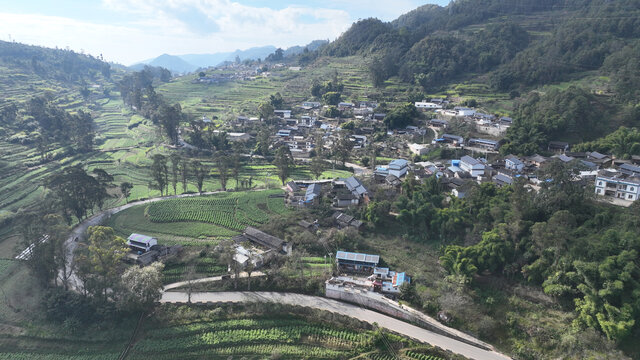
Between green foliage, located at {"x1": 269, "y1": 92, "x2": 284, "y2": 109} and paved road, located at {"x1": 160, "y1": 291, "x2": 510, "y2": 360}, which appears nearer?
paved road, located at {"x1": 160, "y1": 291, "x2": 510, "y2": 360}

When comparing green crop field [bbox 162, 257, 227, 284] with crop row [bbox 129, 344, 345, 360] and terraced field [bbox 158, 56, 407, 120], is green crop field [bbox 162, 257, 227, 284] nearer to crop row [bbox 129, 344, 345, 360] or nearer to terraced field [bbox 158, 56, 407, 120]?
crop row [bbox 129, 344, 345, 360]

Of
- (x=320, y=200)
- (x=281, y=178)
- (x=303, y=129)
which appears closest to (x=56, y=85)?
(x=303, y=129)

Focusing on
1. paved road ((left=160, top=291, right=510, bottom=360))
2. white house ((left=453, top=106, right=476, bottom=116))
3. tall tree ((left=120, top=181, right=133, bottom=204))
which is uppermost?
white house ((left=453, top=106, right=476, bottom=116))

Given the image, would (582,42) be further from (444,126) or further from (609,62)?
(444,126)

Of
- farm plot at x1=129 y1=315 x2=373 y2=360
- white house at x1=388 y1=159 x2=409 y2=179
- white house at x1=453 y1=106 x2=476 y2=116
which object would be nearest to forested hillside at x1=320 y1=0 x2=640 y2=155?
white house at x1=453 y1=106 x2=476 y2=116

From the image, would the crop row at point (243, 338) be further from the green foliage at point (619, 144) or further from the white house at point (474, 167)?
the green foliage at point (619, 144)

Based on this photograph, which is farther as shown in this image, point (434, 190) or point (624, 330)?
point (434, 190)
